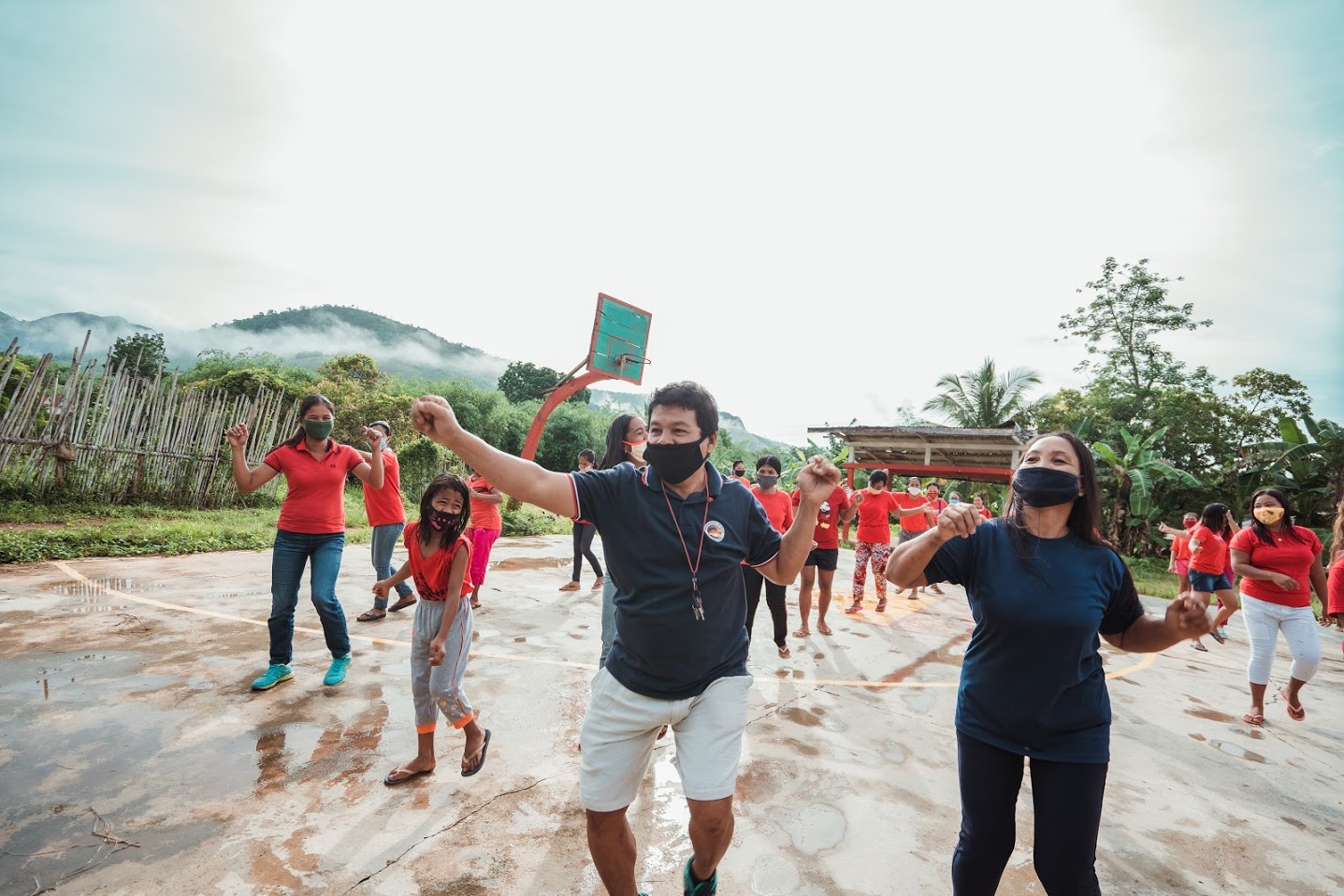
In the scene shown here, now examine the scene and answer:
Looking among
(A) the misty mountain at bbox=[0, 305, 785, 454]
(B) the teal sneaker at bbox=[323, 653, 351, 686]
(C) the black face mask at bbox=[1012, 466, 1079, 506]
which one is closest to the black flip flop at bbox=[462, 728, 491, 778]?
(B) the teal sneaker at bbox=[323, 653, 351, 686]

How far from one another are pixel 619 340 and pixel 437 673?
1310 centimetres

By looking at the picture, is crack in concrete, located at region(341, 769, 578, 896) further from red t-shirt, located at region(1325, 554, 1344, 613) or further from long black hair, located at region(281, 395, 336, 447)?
red t-shirt, located at region(1325, 554, 1344, 613)

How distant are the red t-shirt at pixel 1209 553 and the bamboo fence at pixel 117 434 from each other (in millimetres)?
14738

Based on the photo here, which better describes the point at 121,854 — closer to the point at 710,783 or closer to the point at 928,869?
the point at 710,783

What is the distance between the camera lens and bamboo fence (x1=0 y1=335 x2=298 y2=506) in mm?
9570

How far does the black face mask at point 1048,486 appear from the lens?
6.82ft

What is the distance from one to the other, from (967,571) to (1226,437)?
79.8 feet

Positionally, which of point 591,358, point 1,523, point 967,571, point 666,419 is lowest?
point 1,523

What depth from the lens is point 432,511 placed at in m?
3.29

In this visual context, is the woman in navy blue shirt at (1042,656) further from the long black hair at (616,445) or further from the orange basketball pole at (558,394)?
the orange basketball pole at (558,394)

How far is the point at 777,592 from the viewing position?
220 inches

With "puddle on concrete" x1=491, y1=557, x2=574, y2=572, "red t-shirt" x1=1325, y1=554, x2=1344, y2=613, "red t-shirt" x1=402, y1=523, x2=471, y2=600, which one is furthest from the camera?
"puddle on concrete" x1=491, y1=557, x2=574, y2=572

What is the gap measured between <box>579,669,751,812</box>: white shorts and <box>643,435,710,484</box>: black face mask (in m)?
0.72

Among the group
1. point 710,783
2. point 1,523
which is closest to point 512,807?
point 710,783
